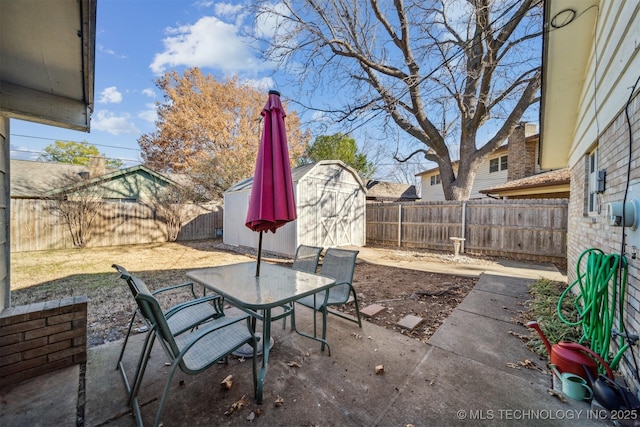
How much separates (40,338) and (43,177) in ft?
53.5

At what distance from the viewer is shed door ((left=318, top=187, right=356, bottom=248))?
A: 9.52 meters

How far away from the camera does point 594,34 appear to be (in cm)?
298

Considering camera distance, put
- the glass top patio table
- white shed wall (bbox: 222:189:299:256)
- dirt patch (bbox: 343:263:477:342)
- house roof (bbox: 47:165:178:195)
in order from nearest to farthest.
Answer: the glass top patio table → dirt patch (bbox: 343:263:477:342) → white shed wall (bbox: 222:189:299:256) → house roof (bbox: 47:165:178:195)

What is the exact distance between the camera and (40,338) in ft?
7.13

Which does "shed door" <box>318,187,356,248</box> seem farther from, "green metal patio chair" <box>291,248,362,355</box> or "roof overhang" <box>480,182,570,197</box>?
"roof overhang" <box>480,182,570,197</box>

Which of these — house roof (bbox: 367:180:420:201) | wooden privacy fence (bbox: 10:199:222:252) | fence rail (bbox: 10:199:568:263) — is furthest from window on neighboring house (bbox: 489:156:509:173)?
wooden privacy fence (bbox: 10:199:222:252)

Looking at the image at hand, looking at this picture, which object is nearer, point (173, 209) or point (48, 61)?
point (48, 61)

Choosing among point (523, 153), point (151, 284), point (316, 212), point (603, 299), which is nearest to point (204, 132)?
point (316, 212)

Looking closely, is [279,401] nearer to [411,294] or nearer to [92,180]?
[411,294]

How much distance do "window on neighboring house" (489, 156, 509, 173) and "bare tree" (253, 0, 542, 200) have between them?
20.6 ft

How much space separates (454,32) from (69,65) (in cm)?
1167

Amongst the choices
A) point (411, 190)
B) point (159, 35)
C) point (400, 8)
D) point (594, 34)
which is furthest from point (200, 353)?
point (411, 190)

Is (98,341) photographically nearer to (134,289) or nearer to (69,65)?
(134,289)

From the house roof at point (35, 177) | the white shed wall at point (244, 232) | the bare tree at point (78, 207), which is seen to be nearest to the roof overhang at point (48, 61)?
the white shed wall at point (244, 232)
